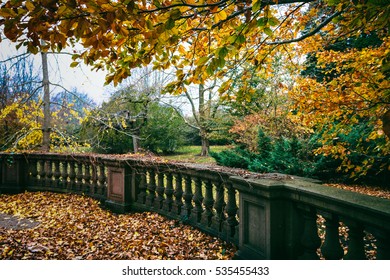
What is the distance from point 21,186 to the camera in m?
7.89

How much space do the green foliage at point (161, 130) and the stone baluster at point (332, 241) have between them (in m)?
20.2

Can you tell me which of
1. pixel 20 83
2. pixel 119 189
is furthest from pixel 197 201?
pixel 20 83

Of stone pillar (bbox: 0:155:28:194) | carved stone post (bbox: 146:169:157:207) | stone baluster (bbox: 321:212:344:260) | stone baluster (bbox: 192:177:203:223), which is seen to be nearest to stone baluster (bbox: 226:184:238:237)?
stone baluster (bbox: 192:177:203:223)

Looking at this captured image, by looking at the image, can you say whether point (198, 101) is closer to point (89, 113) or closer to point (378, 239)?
point (89, 113)

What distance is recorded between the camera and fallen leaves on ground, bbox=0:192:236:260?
3.79 m

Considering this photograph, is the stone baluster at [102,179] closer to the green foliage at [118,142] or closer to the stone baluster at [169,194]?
the stone baluster at [169,194]

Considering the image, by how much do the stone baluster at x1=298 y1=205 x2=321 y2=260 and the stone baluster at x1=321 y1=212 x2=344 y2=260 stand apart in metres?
0.18

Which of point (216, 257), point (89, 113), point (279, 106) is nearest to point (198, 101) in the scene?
point (279, 106)

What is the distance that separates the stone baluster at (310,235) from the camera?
2672 mm

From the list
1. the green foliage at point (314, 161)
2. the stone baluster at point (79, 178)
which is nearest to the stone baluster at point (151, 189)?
the stone baluster at point (79, 178)

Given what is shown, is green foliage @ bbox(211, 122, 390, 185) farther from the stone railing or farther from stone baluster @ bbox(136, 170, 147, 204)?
stone baluster @ bbox(136, 170, 147, 204)

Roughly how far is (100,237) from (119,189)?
152 centimetres
